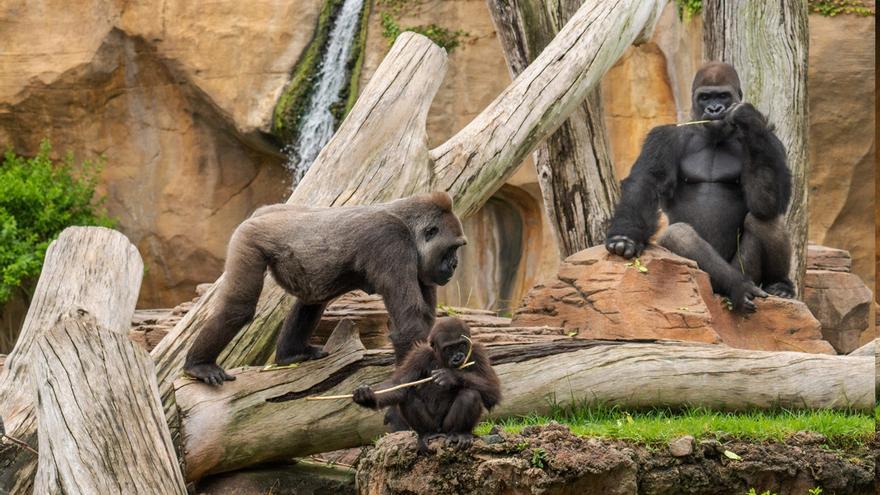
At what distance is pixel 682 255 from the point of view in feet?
24.2

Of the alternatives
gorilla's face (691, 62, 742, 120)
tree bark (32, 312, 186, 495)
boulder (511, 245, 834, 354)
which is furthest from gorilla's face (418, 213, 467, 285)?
gorilla's face (691, 62, 742, 120)

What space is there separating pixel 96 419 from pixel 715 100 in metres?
4.71

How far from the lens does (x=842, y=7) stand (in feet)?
37.9

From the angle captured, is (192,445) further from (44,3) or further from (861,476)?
(44,3)

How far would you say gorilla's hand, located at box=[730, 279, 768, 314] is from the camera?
7070mm

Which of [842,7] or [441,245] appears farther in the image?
[842,7]

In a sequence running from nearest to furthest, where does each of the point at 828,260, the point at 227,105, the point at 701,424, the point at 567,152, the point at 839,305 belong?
the point at 701,424
the point at 567,152
the point at 839,305
the point at 828,260
the point at 227,105

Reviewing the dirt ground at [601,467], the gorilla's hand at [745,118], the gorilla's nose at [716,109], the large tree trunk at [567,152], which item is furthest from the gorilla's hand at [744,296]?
the dirt ground at [601,467]

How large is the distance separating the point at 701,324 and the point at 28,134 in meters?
8.80

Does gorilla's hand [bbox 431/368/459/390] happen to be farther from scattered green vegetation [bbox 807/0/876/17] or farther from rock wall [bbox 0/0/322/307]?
scattered green vegetation [bbox 807/0/876/17]

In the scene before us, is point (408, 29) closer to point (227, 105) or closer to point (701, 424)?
point (227, 105)

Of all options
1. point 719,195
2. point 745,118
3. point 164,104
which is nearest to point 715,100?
point 745,118

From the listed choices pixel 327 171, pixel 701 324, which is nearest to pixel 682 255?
pixel 701 324

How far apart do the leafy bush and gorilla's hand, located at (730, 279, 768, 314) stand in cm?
710
